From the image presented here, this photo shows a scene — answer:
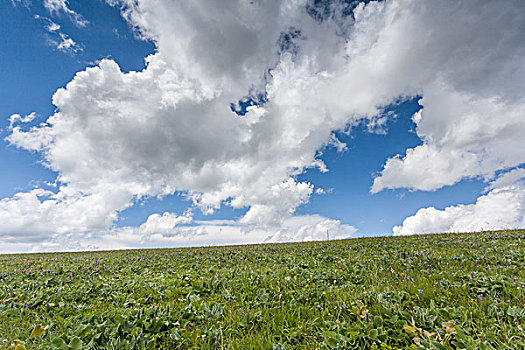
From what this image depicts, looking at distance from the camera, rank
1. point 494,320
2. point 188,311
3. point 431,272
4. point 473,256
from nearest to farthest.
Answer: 1. point 494,320
2. point 188,311
3. point 431,272
4. point 473,256

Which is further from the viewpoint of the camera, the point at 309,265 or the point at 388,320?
the point at 309,265

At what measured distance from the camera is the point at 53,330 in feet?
18.0

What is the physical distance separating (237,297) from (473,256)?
30.3 feet

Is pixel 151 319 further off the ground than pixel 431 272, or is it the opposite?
pixel 431 272

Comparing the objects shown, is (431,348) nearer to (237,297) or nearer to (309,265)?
(237,297)

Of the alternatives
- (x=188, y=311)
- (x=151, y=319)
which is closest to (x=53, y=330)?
(x=151, y=319)

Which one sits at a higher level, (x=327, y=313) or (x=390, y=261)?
(x=390, y=261)

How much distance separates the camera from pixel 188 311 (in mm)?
5793

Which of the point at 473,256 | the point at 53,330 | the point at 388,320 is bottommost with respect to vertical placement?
the point at 53,330

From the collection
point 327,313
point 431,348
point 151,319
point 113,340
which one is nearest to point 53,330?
point 113,340

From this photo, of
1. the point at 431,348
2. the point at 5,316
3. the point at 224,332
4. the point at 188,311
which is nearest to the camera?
the point at 431,348

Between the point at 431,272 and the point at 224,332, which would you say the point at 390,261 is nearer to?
the point at 431,272

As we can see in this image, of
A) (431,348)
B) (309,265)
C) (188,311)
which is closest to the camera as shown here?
(431,348)

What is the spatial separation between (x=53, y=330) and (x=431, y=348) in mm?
7157
